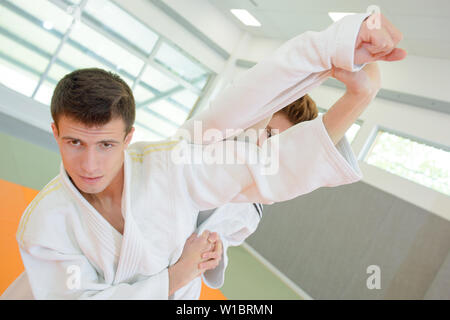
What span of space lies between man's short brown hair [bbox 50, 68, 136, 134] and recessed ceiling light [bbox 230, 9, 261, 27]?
6.13 m

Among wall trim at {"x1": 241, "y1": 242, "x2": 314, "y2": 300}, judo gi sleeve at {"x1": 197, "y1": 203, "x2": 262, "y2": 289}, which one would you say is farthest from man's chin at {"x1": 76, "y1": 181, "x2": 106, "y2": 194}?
wall trim at {"x1": 241, "y1": 242, "x2": 314, "y2": 300}

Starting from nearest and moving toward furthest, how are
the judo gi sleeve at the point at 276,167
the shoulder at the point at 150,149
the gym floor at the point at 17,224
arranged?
the judo gi sleeve at the point at 276,167 < the shoulder at the point at 150,149 < the gym floor at the point at 17,224

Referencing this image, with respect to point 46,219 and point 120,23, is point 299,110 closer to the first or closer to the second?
point 46,219

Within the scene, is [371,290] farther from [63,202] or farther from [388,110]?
[63,202]

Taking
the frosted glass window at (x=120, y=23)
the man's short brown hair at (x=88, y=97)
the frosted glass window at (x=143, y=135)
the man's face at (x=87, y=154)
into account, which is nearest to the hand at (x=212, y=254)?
the man's face at (x=87, y=154)

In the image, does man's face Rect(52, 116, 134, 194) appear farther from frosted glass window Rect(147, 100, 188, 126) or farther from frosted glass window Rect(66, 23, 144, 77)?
frosted glass window Rect(147, 100, 188, 126)

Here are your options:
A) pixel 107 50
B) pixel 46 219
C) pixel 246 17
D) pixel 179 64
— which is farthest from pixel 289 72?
pixel 179 64

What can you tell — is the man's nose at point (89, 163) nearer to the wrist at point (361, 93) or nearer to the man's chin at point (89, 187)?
the man's chin at point (89, 187)

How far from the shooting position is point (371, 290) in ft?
11.0

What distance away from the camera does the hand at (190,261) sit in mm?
1076

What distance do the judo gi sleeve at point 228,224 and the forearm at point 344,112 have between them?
1.90 ft

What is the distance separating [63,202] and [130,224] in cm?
19

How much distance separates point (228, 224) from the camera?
1316 mm
